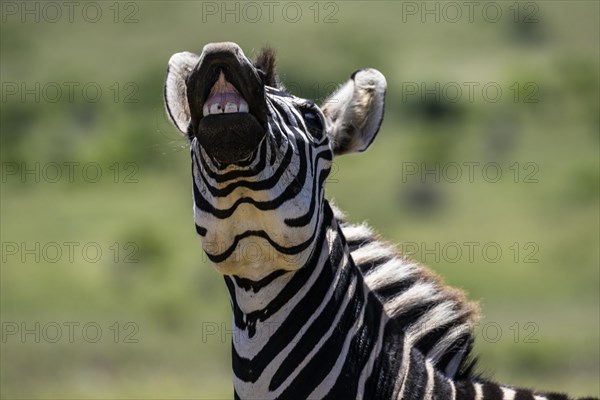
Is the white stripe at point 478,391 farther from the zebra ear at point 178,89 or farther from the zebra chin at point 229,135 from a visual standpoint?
the zebra ear at point 178,89

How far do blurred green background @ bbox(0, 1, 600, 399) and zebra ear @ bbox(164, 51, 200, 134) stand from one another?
13106 millimetres

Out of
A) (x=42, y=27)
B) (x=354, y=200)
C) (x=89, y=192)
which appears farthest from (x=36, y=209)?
(x=42, y=27)

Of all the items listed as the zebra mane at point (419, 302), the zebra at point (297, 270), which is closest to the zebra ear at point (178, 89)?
the zebra at point (297, 270)

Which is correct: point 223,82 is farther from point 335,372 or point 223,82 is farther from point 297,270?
point 335,372

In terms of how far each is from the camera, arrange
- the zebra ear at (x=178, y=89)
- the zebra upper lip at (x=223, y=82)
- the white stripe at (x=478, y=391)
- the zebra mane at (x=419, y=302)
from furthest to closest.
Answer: the zebra ear at (x=178, y=89), the zebra mane at (x=419, y=302), the white stripe at (x=478, y=391), the zebra upper lip at (x=223, y=82)

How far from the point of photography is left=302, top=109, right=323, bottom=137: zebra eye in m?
6.77

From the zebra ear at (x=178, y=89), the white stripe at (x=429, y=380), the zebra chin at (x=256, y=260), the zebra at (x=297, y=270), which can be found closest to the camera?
the zebra at (x=297, y=270)

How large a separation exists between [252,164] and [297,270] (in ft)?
2.38

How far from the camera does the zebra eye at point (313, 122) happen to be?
6.77 metres

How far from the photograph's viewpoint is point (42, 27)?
246 ft

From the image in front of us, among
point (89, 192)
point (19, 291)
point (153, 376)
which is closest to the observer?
point (153, 376)

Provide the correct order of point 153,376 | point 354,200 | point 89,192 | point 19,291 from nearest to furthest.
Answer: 1. point 153,376
2. point 19,291
3. point 354,200
4. point 89,192

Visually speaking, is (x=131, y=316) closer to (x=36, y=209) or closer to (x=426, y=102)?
(x=36, y=209)

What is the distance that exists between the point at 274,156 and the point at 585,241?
37.3 m
